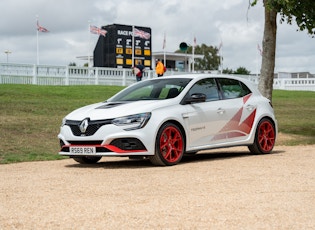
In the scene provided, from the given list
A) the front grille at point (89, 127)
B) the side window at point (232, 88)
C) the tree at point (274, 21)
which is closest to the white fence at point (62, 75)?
the tree at point (274, 21)

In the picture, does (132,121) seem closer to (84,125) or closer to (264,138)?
(84,125)

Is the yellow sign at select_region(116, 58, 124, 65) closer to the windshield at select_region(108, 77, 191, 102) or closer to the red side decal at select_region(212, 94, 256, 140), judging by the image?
the red side decal at select_region(212, 94, 256, 140)

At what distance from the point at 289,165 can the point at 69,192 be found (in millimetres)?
4483

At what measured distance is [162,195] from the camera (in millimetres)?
8453

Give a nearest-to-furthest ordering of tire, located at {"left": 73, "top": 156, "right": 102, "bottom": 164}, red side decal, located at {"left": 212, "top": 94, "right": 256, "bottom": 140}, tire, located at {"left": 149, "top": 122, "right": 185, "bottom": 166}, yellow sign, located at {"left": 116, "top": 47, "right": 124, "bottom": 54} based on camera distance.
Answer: tire, located at {"left": 149, "top": 122, "right": 185, "bottom": 166} → tire, located at {"left": 73, "top": 156, "right": 102, "bottom": 164} → red side decal, located at {"left": 212, "top": 94, "right": 256, "bottom": 140} → yellow sign, located at {"left": 116, "top": 47, "right": 124, "bottom": 54}

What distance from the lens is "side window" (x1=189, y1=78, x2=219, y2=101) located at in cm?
1310

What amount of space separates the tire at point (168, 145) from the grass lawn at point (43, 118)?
3661 millimetres

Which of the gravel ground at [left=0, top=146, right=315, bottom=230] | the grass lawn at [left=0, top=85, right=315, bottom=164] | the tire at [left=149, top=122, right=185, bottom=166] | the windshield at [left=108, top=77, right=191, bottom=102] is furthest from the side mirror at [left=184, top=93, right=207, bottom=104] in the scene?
the grass lawn at [left=0, top=85, right=315, bottom=164]

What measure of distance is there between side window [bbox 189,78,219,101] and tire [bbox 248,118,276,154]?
4.13 feet

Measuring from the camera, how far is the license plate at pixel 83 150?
38.5 feet

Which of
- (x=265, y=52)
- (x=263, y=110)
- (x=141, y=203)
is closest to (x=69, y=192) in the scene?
(x=141, y=203)

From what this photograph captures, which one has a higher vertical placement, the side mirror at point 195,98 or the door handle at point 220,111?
the side mirror at point 195,98

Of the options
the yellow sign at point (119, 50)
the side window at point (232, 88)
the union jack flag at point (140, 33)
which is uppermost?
the union jack flag at point (140, 33)

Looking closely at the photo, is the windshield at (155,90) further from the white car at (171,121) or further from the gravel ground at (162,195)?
the gravel ground at (162,195)
